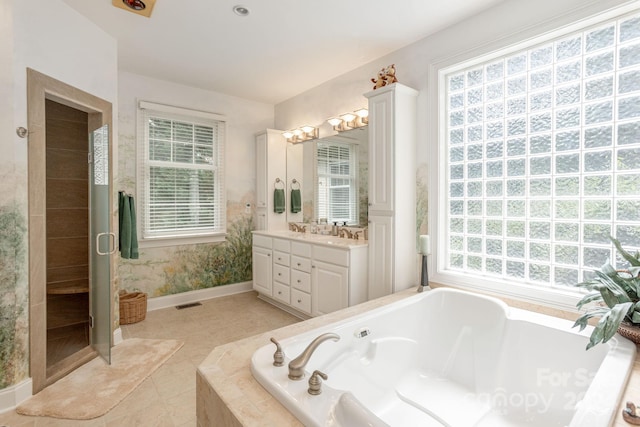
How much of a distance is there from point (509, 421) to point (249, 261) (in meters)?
3.55

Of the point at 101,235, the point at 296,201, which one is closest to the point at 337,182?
the point at 296,201

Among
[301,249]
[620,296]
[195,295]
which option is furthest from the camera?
[195,295]

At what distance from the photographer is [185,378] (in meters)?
2.33

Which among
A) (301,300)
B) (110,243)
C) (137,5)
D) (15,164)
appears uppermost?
(137,5)

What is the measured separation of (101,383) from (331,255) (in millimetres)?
1984

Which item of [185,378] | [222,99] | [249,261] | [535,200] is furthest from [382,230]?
[222,99]

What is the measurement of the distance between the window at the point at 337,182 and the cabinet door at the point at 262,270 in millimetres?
829

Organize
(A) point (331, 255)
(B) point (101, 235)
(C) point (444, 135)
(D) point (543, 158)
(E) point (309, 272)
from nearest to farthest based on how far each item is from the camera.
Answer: (D) point (543, 158) < (B) point (101, 235) < (C) point (444, 135) < (A) point (331, 255) < (E) point (309, 272)

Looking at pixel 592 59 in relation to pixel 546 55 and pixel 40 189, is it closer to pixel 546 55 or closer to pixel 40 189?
pixel 546 55

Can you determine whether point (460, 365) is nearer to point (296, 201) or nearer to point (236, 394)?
point (236, 394)

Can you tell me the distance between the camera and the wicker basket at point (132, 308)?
3.31m

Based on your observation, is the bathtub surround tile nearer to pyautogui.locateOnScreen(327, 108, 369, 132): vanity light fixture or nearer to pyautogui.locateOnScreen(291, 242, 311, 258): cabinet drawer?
pyautogui.locateOnScreen(291, 242, 311, 258): cabinet drawer

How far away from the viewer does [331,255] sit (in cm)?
302

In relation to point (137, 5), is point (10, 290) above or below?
below
